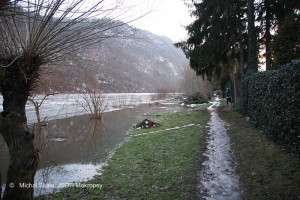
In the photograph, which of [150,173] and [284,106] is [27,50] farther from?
[284,106]

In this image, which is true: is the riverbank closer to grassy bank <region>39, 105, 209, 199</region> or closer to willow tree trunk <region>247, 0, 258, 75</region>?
grassy bank <region>39, 105, 209, 199</region>

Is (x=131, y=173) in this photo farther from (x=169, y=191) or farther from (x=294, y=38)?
(x=294, y=38)

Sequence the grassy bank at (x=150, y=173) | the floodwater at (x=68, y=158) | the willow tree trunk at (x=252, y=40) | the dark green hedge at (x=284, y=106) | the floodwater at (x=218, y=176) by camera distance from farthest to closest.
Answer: the willow tree trunk at (x=252, y=40) < the floodwater at (x=68, y=158) < the dark green hedge at (x=284, y=106) < the grassy bank at (x=150, y=173) < the floodwater at (x=218, y=176)

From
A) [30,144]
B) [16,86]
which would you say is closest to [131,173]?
[30,144]

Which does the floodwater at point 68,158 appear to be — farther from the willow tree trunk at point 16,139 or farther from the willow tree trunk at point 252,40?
the willow tree trunk at point 252,40

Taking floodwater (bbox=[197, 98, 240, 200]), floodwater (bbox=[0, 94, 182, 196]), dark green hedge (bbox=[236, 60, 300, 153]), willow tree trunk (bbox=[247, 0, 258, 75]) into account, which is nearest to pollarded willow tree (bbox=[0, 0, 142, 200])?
floodwater (bbox=[0, 94, 182, 196])

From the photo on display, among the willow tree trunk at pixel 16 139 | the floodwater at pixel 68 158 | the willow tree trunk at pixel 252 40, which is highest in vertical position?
the willow tree trunk at pixel 252 40

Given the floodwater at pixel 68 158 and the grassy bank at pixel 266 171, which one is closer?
the grassy bank at pixel 266 171

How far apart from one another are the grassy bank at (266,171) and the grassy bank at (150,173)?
1.05 m

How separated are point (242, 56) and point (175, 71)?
151m

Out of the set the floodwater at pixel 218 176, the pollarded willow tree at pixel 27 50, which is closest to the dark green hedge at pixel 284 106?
the floodwater at pixel 218 176

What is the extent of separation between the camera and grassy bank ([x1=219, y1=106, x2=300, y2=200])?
343 cm

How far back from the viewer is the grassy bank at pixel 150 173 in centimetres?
410

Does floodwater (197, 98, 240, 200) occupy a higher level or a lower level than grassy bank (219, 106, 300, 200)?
lower
